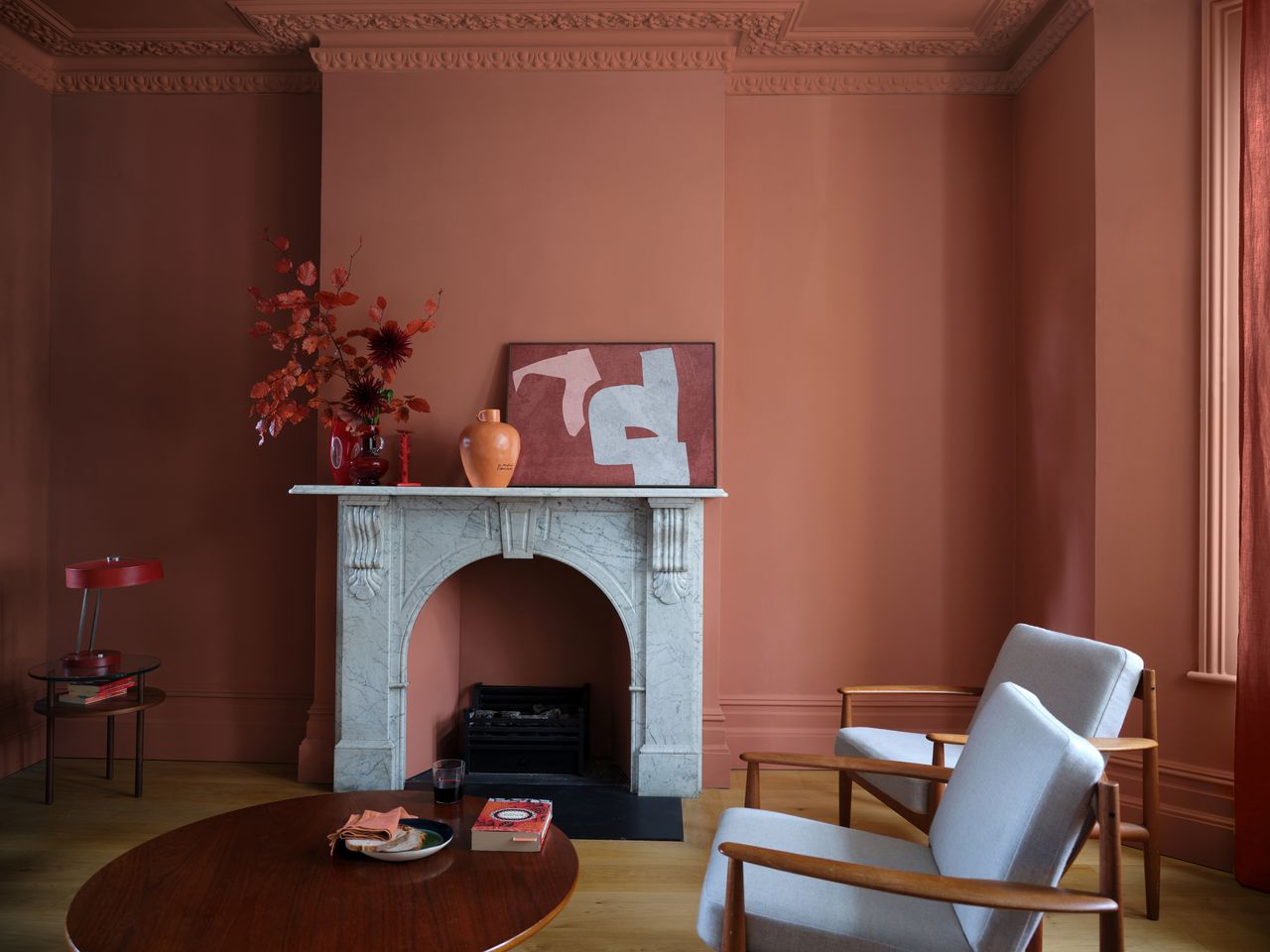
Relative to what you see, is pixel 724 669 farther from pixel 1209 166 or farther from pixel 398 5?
pixel 398 5

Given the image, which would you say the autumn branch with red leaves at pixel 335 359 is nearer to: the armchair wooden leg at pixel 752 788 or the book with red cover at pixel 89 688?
the book with red cover at pixel 89 688

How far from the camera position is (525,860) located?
1.90 meters

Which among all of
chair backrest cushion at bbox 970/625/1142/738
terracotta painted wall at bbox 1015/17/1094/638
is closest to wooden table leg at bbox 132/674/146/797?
chair backrest cushion at bbox 970/625/1142/738

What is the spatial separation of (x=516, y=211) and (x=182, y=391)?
1848 millimetres

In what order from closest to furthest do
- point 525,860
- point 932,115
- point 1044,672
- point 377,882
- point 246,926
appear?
point 246,926, point 377,882, point 525,860, point 1044,672, point 932,115

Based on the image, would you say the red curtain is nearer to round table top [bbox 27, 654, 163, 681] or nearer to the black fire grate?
the black fire grate

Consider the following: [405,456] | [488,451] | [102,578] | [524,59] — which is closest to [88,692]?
[102,578]

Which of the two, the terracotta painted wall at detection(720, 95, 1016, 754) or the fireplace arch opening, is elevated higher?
the terracotta painted wall at detection(720, 95, 1016, 754)

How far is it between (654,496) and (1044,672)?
1.57m

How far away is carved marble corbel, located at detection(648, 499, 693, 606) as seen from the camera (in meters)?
3.42

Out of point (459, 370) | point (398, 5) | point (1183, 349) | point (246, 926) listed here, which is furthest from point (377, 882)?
point (398, 5)

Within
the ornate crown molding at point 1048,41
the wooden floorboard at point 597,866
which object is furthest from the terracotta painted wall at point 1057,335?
the wooden floorboard at point 597,866

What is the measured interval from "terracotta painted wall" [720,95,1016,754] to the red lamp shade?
8.24ft

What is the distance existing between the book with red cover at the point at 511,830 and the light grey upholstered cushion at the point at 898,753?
Result: 1103 mm
